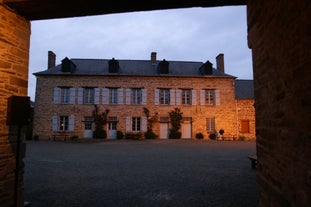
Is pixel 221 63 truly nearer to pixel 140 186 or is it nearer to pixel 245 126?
pixel 245 126

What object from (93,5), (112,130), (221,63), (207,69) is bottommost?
(112,130)

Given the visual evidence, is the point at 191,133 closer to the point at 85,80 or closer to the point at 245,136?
the point at 245,136

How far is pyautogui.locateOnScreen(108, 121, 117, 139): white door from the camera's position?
64.2ft

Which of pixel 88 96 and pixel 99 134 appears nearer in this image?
pixel 99 134

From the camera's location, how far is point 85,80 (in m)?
20.0

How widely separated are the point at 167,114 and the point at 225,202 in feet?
52.7

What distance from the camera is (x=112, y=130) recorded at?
64.4 ft

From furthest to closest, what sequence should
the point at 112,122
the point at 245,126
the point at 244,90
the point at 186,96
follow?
the point at 244,90
the point at 245,126
the point at 186,96
the point at 112,122

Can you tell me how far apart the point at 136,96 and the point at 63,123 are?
6.71m

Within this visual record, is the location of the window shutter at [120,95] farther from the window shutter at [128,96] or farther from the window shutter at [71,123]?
the window shutter at [71,123]

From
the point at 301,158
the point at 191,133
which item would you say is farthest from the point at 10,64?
the point at 191,133

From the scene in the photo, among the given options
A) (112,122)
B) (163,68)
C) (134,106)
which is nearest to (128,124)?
(112,122)

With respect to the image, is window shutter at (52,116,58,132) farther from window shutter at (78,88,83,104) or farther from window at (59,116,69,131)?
window shutter at (78,88,83,104)

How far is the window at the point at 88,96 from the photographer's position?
19.9 m
